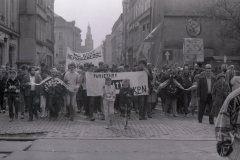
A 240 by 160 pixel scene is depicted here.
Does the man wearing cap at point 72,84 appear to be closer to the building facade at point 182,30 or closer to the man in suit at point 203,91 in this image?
the man in suit at point 203,91

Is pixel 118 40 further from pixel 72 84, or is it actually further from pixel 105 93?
pixel 105 93

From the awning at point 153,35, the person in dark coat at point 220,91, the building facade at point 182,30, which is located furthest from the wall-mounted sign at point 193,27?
the person in dark coat at point 220,91

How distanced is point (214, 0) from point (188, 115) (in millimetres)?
17432

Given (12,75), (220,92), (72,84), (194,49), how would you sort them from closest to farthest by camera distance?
1. (220,92)
2. (12,75)
3. (72,84)
4. (194,49)

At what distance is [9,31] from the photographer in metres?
33.5

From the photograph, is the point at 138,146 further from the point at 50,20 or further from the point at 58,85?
the point at 50,20

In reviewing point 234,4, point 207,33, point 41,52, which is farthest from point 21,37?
point 234,4

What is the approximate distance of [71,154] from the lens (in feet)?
30.7

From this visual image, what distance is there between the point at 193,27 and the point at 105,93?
20.5 m

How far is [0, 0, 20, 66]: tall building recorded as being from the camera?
31875mm

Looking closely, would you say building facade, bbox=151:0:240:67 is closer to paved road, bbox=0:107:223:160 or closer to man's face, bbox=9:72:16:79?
paved road, bbox=0:107:223:160

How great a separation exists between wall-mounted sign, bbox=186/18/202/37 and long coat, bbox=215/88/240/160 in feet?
92.6

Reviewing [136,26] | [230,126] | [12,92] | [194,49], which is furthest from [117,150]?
[136,26]

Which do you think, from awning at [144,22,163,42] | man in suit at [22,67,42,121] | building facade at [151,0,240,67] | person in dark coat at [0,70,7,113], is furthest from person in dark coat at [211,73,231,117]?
building facade at [151,0,240,67]
